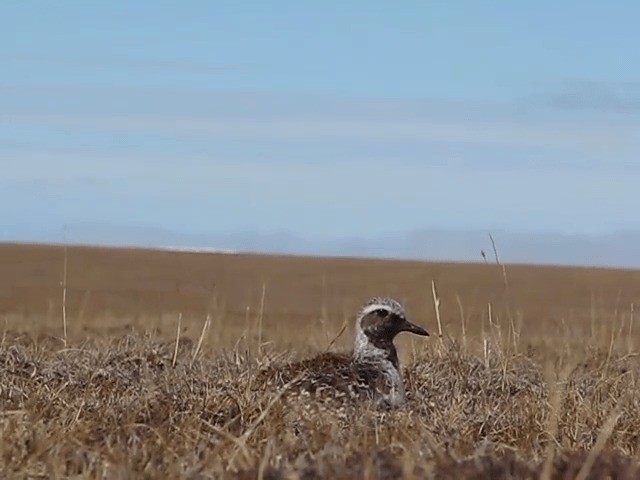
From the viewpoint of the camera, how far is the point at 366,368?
8914mm

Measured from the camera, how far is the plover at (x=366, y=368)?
8242 mm

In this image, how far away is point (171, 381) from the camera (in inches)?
329

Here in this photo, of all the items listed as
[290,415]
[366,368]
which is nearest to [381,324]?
[366,368]

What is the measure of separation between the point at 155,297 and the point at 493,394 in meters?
21.7

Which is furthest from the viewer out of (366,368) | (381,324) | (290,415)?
(381,324)

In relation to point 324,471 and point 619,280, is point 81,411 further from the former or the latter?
point 619,280

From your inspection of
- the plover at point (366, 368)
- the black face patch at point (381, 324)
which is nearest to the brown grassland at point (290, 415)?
the plover at point (366, 368)

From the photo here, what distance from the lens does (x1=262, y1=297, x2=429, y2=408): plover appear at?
824cm

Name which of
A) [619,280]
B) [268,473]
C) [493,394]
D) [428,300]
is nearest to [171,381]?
[493,394]

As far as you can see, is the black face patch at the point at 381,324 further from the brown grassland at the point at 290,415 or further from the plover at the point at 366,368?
the brown grassland at the point at 290,415

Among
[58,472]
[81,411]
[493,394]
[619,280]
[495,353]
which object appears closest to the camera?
[58,472]

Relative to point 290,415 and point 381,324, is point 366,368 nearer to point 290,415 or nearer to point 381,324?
point 381,324

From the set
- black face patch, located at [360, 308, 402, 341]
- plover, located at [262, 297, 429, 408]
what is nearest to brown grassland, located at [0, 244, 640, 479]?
plover, located at [262, 297, 429, 408]

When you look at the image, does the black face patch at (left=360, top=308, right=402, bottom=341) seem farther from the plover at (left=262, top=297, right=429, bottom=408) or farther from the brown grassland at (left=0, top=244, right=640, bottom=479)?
the brown grassland at (left=0, top=244, right=640, bottom=479)
